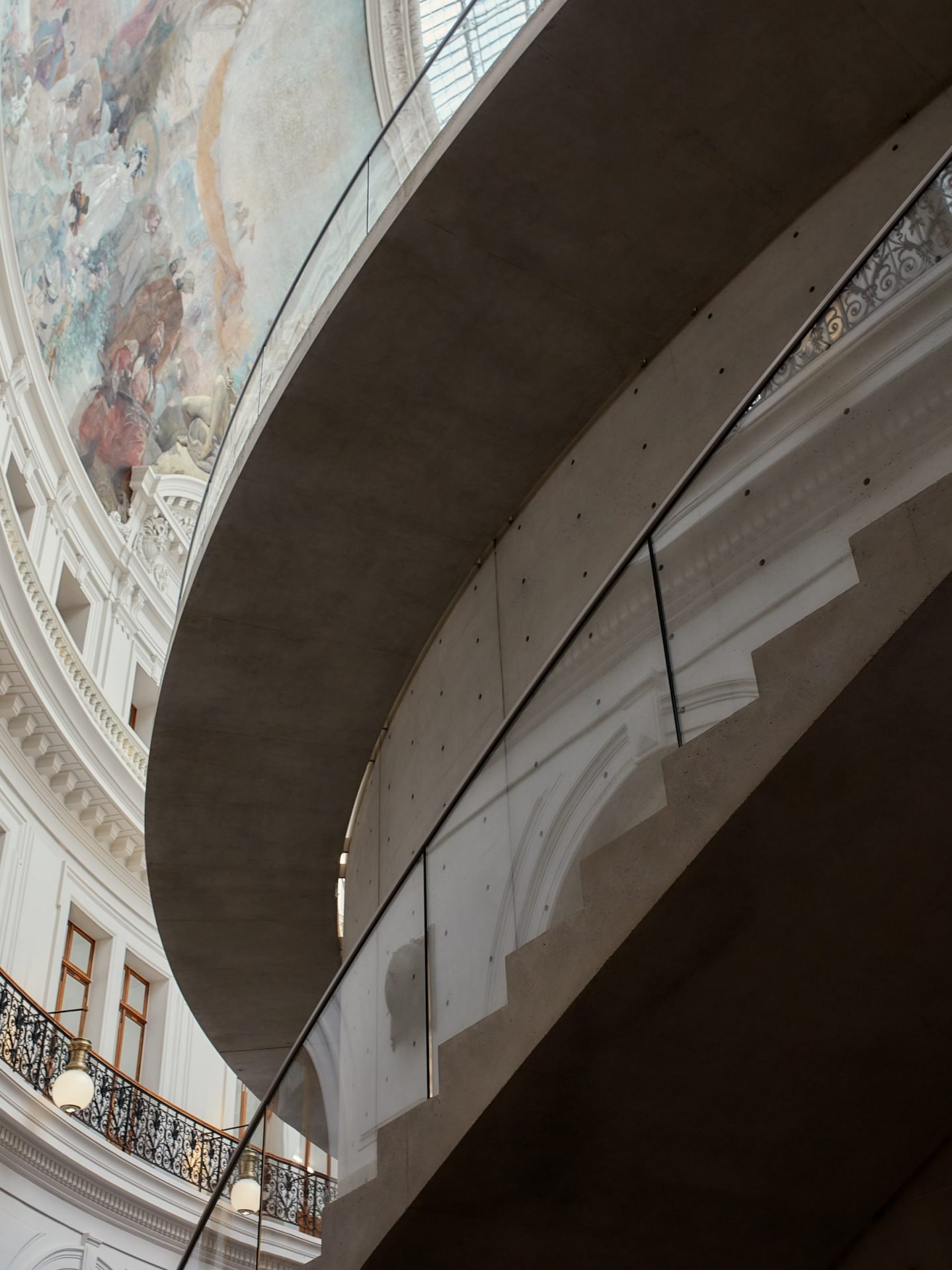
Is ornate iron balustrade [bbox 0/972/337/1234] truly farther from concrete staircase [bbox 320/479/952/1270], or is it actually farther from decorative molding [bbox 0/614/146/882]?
concrete staircase [bbox 320/479/952/1270]

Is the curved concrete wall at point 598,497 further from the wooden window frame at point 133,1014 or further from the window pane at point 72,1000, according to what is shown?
the wooden window frame at point 133,1014

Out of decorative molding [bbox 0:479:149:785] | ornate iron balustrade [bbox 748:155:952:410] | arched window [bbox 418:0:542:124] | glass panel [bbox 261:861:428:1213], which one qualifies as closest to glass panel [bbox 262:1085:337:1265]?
glass panel [bbox 261:861:428:1213]

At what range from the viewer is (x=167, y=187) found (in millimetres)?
19719

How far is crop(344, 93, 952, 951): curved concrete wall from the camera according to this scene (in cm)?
712

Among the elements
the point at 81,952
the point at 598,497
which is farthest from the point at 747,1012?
the point at 81,952

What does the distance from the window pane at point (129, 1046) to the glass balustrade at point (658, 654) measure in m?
13.5

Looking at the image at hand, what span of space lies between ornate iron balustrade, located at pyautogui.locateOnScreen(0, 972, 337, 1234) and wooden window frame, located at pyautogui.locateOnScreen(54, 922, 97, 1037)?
983mm

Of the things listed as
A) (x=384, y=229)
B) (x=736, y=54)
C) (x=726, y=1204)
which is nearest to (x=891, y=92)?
(x=736, y=54)

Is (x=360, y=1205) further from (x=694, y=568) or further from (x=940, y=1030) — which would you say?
(x=694, y=568)

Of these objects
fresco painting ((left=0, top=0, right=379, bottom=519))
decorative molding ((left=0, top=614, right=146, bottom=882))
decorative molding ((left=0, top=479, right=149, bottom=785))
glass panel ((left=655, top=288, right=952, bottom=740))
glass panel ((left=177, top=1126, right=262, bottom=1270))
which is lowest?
glass panel ((left=177, top=1126, right=262, bottom=1270))

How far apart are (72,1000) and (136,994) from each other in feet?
6.42

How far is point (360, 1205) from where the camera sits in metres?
4.94

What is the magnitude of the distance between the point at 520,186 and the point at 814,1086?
15.7 feet

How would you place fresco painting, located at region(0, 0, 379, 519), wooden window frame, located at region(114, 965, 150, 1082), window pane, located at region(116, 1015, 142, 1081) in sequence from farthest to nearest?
1. wooden window frame, located at region(114, 965, 150, 1082)
2. window pane, located at region(116, 1015, 142, 1081)
3. fresco painting, located at region(0, 0, 379, 519)
